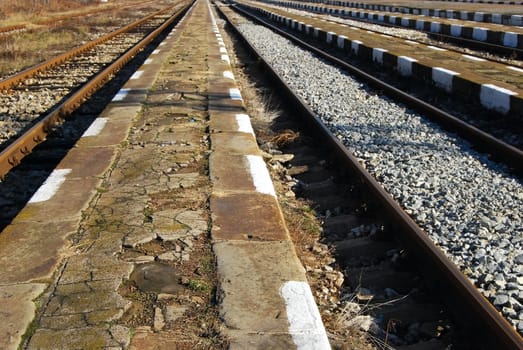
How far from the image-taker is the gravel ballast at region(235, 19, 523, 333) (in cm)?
344

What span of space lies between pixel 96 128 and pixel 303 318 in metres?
4.27

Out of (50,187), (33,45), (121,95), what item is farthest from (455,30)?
(50,187)

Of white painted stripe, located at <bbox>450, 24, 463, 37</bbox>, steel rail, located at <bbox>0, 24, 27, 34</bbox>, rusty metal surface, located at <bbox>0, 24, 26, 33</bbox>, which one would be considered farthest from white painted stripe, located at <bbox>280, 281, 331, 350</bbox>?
rusty metal surface, located at <bbox>0, 24, 26, 33</bbox>

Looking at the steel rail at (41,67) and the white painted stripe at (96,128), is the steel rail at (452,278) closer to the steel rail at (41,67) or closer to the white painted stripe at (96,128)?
the white painted stripe at (96,128)

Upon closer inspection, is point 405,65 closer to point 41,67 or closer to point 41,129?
point 41,129

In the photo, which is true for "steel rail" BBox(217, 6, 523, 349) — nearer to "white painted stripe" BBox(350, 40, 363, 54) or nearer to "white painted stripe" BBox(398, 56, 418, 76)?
"white painted stripe" BBox(398, 56, 418, 76)

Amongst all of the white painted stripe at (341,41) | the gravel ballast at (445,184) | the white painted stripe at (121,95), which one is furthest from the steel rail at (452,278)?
the white painted stripe at (341,41)

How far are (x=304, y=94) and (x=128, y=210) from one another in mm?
5514

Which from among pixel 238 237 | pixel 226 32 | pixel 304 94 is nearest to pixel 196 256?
pixel 238 237

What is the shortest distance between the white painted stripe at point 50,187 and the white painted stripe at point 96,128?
4.26 ft

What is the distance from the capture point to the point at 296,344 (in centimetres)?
253

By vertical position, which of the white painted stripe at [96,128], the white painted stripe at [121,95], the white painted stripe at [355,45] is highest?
the white painted stripe at [355,45]

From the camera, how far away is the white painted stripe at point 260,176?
4.45 meters

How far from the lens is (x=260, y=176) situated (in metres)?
4.75
